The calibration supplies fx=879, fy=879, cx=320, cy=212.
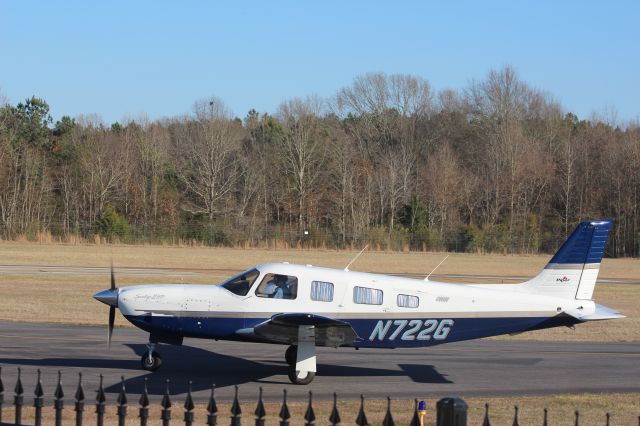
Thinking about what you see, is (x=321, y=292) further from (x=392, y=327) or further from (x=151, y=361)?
(x=151, y=361)

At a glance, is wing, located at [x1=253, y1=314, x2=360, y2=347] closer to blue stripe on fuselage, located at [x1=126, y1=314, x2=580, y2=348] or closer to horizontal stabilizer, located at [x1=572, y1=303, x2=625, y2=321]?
blue stripe on fuselage, located at [x1=126, y1=314, x2=580, y2=348]

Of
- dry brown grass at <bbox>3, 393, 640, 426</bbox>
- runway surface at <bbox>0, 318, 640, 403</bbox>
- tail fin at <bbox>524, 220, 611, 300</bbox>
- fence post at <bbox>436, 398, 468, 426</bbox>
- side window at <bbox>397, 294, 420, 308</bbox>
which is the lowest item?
runway surface at <bbox>0, 318, 640, 403</bbox>

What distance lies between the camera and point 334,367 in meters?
17.9

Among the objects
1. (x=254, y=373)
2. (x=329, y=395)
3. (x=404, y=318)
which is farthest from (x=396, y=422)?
(x=254, y=373)

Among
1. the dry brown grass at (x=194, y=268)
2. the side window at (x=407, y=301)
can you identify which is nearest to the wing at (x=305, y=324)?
the side window at (x=407, y=301)

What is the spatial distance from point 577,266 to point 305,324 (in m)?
5.49

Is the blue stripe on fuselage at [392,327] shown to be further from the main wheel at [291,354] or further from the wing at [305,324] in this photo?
the main wheel at [291,354]

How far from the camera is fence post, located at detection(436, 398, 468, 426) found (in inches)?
244

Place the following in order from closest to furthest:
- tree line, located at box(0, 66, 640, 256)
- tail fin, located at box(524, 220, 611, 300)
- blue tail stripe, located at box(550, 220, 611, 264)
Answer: tail fin, located at box(524, 220, 611, 300)
blue tail stripe, located at box(550, 220, 611, 264)
tree line, located at box(0, 66, 640, 256)

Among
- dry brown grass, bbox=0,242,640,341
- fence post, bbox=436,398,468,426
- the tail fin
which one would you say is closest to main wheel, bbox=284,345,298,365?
the tail fin

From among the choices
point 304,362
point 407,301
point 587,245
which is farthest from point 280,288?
point 587,245

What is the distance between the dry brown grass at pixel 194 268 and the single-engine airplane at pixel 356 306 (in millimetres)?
7879

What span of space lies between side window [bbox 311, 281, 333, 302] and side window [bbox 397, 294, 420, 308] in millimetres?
1300

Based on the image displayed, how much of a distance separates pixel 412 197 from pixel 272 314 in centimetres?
6626
